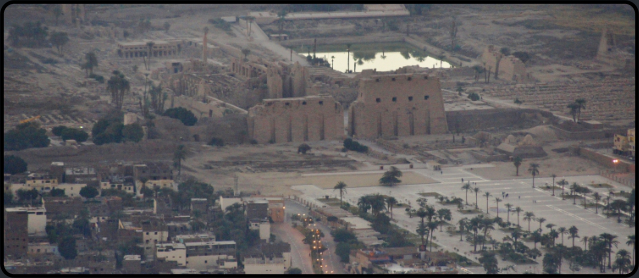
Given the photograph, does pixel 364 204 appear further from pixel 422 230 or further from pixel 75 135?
pixel 75 135

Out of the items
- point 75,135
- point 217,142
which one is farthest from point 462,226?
point 75,135

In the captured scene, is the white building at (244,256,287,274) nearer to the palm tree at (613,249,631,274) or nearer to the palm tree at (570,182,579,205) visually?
Answer: the palm tree at (613,249,631,274)

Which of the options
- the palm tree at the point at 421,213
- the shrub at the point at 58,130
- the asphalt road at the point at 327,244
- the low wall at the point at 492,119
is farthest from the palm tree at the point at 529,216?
the shrub at the point at 58,130

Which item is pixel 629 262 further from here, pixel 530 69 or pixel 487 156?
pixel 530 69

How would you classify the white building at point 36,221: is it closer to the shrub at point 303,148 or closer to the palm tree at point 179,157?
the palm tree at point 179,157

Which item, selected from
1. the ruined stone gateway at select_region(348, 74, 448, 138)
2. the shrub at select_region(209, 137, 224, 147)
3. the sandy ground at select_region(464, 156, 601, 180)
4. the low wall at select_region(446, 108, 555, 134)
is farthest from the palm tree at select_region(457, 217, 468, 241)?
the low wall at select_region(446, 108, 555, 134)

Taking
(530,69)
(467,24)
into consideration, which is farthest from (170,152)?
(467,24)
